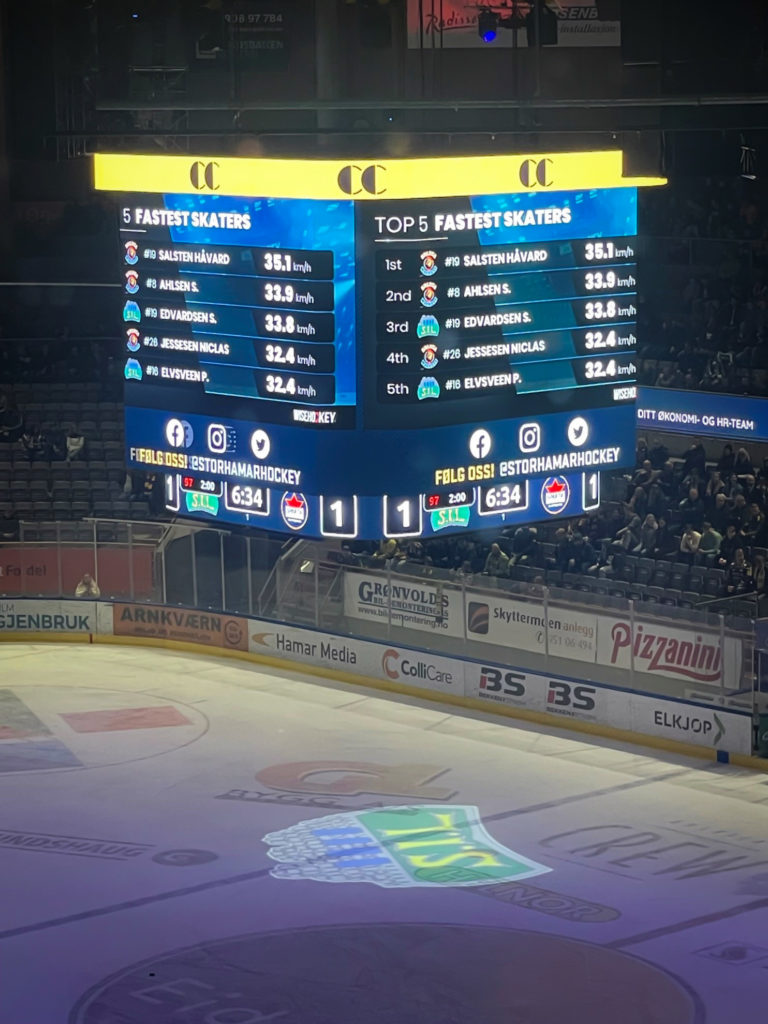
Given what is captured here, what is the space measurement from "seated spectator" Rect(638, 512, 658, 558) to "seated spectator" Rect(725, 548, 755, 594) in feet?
5.55

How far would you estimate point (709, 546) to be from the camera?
88.2ft

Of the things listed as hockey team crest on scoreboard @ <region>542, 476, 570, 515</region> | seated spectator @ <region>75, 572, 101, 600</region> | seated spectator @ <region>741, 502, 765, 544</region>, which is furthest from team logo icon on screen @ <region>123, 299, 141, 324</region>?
seated spectator @ <region>741, 502, 765, 544</region>

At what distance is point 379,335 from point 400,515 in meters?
1.82

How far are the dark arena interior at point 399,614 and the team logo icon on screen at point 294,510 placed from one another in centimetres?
3

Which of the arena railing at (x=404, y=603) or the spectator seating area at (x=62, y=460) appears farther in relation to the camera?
the spectator seating area at (x=62, y=460)

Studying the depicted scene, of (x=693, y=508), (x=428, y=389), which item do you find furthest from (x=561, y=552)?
(x=428, y=389)

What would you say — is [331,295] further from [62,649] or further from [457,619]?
[62,649]

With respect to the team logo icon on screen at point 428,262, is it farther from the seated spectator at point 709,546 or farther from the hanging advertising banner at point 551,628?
the seated spectator at point 709,546

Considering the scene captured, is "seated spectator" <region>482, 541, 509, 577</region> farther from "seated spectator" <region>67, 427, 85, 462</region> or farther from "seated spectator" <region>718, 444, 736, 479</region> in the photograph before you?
"seated spectator" <region>67, 427, 85, 462</region>

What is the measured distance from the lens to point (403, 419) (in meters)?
19.4

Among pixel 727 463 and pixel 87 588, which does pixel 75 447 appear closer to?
pixel 87 588

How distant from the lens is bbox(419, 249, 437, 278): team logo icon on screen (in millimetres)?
19281

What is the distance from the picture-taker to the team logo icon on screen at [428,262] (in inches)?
759

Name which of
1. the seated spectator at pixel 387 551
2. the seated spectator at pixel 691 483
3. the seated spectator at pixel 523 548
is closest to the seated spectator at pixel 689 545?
the seated spectator at pixel 691 483
